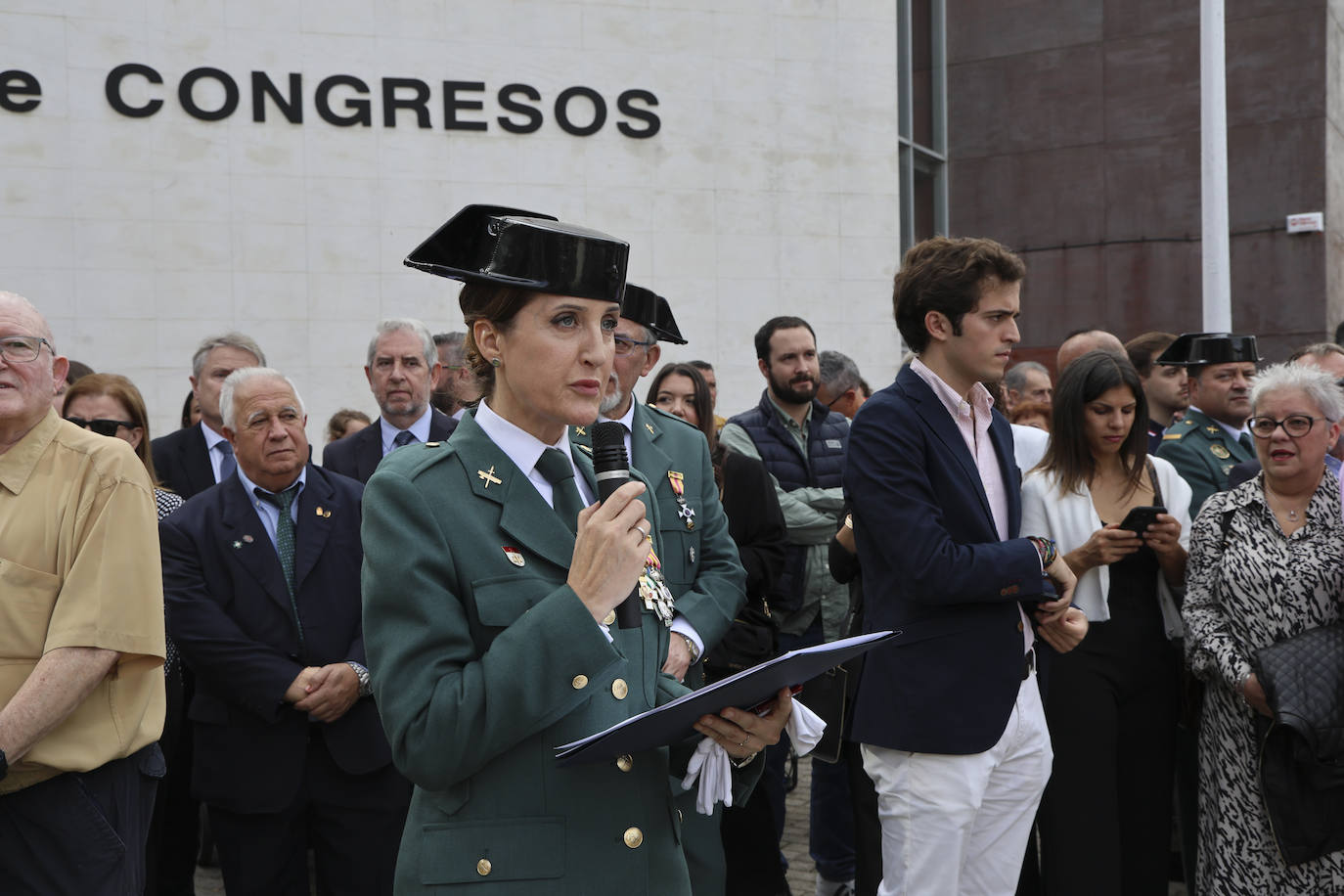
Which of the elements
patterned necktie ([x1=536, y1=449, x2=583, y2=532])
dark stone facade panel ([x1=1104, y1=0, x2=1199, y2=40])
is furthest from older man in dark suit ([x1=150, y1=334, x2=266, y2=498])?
dark stone facade panel ([x1=1104, y1=0, x2=1199, y2=40])

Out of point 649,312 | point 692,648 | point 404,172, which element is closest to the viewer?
point 692,648

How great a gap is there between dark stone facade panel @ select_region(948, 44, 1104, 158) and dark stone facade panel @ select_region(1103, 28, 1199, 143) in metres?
0.25

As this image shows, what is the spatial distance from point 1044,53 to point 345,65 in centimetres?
1320

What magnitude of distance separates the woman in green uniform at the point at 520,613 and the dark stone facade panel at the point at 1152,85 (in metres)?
20.1

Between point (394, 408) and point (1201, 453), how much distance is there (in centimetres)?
359

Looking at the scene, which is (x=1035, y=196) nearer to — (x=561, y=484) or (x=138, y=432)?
(x=138, y=432)

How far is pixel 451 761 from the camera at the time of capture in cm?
197

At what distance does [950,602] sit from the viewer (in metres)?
3.38

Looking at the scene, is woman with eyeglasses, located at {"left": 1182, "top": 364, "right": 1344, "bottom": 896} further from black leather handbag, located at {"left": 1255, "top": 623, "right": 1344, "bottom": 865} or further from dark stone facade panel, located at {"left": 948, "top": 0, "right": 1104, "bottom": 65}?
dark stone facade panel, located at {"left": 948, "top": 0, "right": 1104, "bottom": 65}

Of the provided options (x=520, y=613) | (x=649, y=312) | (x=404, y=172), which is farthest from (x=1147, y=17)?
(x=520, y=613)

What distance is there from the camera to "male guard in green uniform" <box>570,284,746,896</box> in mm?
3803

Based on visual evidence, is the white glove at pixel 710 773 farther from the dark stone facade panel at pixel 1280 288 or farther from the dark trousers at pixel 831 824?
the dark stone facade panel at pixel 1280 288

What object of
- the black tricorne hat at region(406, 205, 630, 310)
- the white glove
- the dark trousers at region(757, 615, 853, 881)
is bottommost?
the dark trousers at region(757, 615, 853, 881)

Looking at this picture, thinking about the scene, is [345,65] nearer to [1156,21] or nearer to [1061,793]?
[1061,793]
